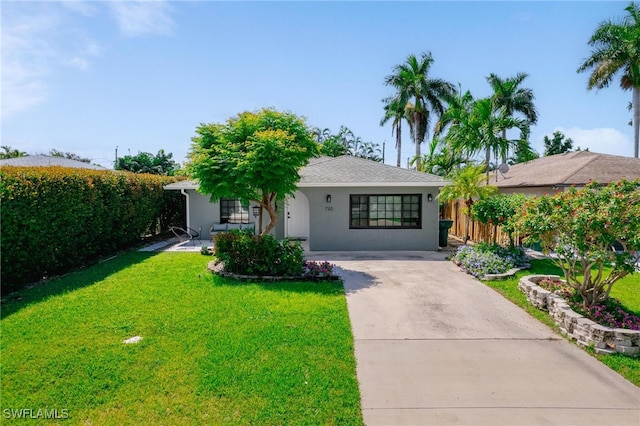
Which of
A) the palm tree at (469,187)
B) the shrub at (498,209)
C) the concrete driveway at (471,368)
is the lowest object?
the concrete driveway at (471,368)

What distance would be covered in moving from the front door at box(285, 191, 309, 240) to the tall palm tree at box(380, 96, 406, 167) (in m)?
16.5

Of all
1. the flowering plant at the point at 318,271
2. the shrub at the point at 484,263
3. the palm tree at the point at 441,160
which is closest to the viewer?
the flowering plant at the point at 318,271

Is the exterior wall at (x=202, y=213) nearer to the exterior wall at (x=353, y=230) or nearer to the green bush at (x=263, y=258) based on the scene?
the exterior wall at (x=353, y=230)

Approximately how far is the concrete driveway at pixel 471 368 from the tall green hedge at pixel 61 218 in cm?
693

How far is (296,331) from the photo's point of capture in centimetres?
554

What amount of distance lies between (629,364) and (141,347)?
21.4ft

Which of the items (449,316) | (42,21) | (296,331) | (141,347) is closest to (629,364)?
(449,316)

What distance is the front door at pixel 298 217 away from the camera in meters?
15.7

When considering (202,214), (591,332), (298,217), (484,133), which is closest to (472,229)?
(484,133)

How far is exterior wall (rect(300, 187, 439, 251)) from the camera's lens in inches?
507

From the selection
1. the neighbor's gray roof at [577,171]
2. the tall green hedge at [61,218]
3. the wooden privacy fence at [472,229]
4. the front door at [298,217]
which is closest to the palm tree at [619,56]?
the neighbor's gray roof at [577,171]

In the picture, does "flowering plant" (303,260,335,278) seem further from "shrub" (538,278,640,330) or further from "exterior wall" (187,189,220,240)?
"exterior wall" (187,189,220,240)

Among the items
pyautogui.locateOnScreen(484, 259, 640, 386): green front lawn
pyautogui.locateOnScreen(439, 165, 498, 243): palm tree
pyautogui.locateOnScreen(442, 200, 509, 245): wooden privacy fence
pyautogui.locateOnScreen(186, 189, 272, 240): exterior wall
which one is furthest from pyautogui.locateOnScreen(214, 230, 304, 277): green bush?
pyautogui.locateOnScreen(442, 200, 509, 245): wooden privacy fence

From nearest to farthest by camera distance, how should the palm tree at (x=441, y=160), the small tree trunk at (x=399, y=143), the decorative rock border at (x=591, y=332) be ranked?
1. the decorative rock border at (x=591, y=332)
2. the palm tree at (x=441, y=160)
3. the small tree trunk at (x=399, y=143)
